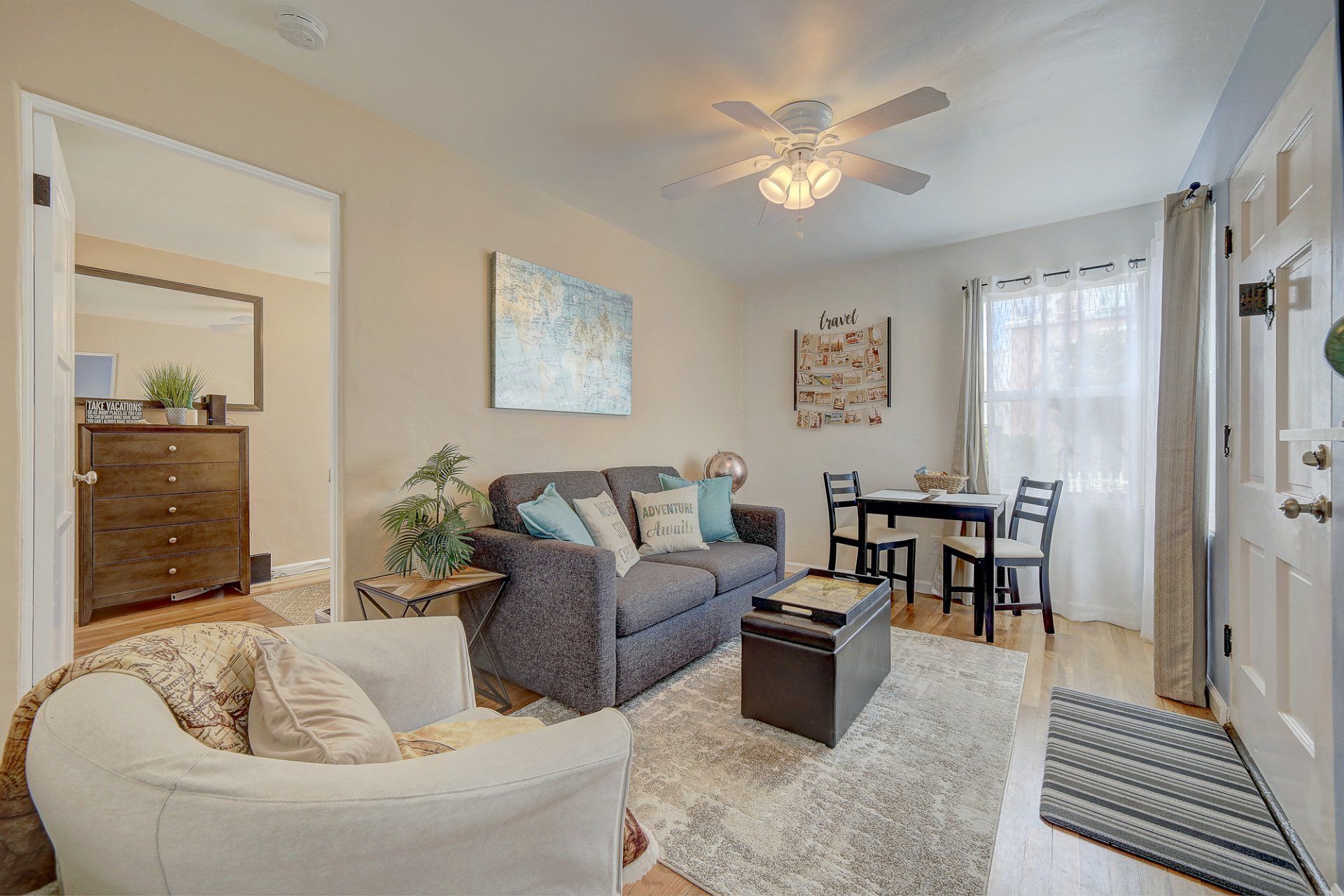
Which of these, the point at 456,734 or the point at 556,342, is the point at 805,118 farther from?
the point at 456,734

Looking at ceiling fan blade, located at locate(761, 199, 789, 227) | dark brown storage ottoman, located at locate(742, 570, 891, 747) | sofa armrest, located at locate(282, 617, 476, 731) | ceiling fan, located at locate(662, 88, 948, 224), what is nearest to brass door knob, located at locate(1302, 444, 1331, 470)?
dark brown storage ottoman, located at locate(742, 570, 891, 747)

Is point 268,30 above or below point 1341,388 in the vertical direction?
above

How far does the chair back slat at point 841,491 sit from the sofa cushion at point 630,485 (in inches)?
49.5

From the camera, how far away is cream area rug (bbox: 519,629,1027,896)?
1.49 metres

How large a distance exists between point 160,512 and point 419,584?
275 centimetres

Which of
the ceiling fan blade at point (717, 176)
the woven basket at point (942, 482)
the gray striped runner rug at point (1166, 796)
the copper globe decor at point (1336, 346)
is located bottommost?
the gray striped runner rug at point (1166, 796)

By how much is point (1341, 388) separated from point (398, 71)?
3059mm

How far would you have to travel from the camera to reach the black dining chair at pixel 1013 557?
3.24 m

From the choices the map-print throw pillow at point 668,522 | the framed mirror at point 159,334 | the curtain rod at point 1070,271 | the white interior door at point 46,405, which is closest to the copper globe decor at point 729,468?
the map-print throw pillow at point 668,522

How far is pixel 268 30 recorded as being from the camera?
197 centimetres

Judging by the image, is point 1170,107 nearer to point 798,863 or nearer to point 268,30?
point 798,863

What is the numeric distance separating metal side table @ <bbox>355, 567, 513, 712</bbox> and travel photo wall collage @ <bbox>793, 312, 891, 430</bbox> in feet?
10.2

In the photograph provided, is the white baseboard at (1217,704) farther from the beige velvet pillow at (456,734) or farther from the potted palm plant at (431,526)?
the potted palm plant at (431,526)

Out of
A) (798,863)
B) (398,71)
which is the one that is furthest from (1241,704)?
(398,71)
